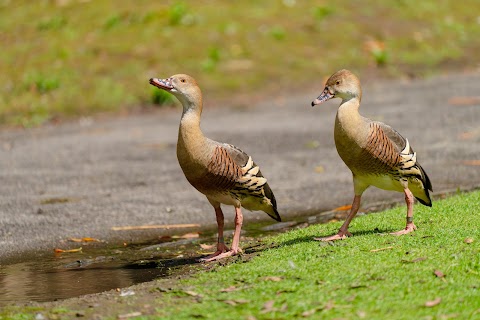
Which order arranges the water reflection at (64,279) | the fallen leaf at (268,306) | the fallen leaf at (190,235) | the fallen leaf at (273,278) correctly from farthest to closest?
the fallen leaf at (190,235)
the water reflection at (64,279)
the fallen leaf at (273,278)
the fallen leaf at (268,306)

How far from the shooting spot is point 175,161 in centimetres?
1298

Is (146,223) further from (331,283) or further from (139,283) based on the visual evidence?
(331,283)

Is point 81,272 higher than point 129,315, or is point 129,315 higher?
point 129,315

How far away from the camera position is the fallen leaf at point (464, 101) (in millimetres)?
16219

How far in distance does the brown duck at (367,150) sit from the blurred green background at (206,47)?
32.2 feet

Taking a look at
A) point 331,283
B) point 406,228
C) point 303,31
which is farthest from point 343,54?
point 331,283

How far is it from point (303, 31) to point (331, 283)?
1520cm

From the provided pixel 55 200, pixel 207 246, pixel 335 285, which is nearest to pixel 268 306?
pixel 335 285

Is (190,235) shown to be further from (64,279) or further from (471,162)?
(471,162)

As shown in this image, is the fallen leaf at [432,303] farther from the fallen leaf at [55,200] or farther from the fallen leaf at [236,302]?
the fallen leaf at [55,200]

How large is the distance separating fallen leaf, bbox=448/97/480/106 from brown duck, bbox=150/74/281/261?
366 inches

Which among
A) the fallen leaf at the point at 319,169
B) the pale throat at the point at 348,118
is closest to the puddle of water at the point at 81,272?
the pale throat at the point at 348,118

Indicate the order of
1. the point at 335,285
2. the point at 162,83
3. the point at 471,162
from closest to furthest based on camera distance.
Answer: the point at 335,285, the point at 162,83, the point at 471,162

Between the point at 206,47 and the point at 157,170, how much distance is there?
7.48m
